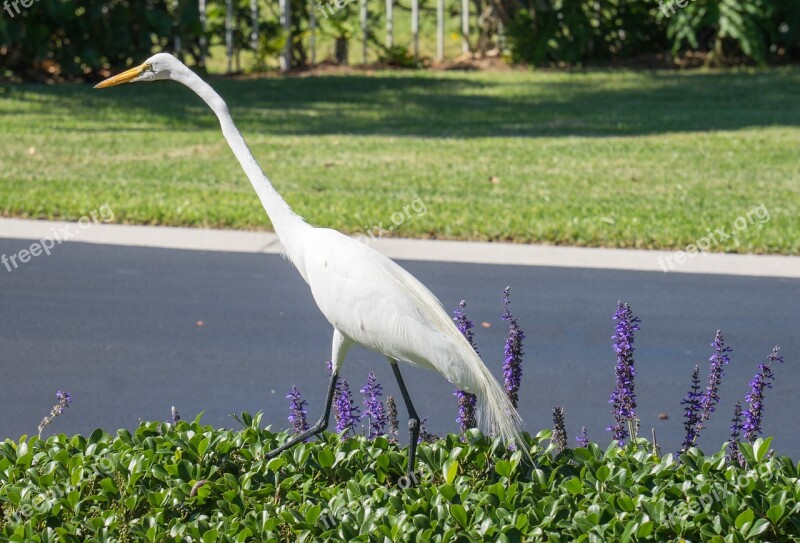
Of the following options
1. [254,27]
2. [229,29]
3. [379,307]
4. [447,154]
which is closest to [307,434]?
[379,307]

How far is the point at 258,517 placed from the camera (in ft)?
12.6

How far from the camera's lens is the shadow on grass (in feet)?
46.5

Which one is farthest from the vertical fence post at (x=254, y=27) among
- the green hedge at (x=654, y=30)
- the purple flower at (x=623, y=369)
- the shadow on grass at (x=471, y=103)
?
the purple flower at (x=623, y=369)

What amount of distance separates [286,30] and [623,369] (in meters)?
15.2

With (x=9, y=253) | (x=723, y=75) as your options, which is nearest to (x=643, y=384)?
(x=9, y=253)

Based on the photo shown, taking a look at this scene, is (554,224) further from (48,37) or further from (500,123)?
(48,37)

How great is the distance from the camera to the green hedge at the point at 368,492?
3719 millimetres

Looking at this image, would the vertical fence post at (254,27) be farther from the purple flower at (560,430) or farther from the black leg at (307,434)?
the purple flower at (560,430)

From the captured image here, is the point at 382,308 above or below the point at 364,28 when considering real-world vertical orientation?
below

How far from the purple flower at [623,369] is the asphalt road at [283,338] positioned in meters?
1.06

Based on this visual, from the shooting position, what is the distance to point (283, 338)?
745cm

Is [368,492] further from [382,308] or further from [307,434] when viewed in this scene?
[382,308]

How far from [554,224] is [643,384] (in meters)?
3.05

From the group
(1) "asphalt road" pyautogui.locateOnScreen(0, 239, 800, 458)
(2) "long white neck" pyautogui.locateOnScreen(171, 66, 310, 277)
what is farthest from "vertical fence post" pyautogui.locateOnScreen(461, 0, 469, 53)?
(2) "long white neck" pyautogui.locateOnScreen(171, 66, 310, 277)
